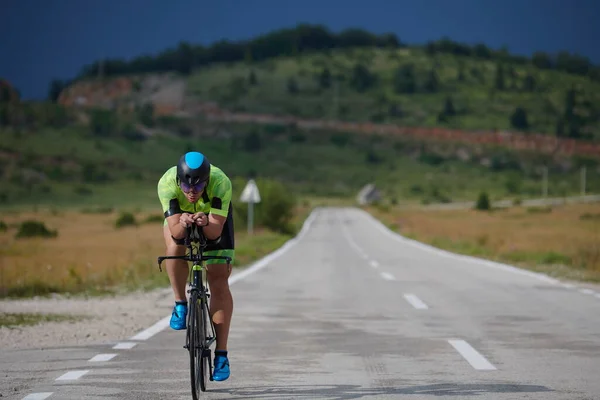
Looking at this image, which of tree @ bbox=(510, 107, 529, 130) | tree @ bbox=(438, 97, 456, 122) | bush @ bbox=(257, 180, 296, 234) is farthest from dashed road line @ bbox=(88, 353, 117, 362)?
→ tree @ bbox=(438, 97, 456, 122)

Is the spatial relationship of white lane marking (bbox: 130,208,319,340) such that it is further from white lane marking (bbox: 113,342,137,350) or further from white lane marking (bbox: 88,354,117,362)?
white lane marking (bbox: 88,354,117,362)

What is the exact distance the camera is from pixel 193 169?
754 centimetres

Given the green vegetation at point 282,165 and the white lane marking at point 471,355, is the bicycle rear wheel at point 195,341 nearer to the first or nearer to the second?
the white lane marking at point 471,355

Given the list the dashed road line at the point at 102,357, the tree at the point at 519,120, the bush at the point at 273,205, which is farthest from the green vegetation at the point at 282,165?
the dashed road line at the point at 102,357

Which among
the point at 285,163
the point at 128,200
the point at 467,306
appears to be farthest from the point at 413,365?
the point at 285,163

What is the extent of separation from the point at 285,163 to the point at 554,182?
4236 centimetres

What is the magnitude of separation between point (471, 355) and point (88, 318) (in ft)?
19.0

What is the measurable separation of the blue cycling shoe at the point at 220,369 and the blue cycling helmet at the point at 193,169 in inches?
57.1

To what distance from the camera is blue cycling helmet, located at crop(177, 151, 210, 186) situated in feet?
24.8

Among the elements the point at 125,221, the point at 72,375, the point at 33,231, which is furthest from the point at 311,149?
the point at 72,375

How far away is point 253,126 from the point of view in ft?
600

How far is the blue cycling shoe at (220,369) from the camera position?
8117mm

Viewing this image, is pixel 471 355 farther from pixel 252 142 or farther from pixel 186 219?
pixel 252 142

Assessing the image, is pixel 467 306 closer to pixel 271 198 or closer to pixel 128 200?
pixel 271 198
